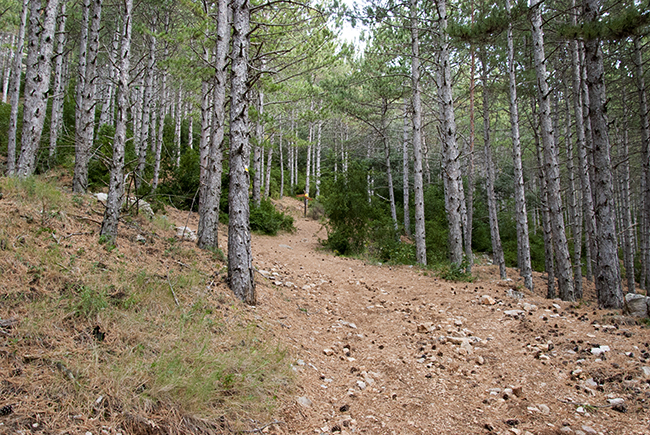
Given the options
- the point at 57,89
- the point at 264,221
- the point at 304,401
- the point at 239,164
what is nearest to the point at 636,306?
the point at 304,401

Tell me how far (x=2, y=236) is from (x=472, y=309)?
249 inches

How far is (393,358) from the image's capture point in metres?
4.16

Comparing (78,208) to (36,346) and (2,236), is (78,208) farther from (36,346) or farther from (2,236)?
(36,346)

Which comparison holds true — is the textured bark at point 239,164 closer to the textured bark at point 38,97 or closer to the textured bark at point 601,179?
the textured bark at point 38,97

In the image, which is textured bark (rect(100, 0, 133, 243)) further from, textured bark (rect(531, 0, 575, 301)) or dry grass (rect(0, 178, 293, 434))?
textured bark (rect(531, 0, 575, 301))

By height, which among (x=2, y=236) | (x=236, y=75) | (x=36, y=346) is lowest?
(x=36, y=346)

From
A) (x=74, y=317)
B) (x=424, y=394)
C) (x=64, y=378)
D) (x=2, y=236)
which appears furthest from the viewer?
(x=2, y=236)

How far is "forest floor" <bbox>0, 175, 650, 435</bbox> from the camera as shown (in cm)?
247

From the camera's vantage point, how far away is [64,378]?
231cm

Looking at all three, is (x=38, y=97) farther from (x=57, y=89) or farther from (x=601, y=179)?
(x=601, y=179)

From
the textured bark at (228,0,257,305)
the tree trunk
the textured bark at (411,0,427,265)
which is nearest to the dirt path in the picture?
the textured bark at (228,0,257,305)

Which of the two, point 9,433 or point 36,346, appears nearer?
point 9,433

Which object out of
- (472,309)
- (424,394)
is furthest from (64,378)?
(472,309)

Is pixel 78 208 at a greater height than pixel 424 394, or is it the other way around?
pixel 78 208
